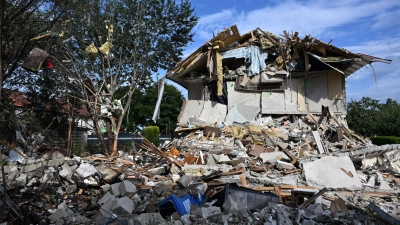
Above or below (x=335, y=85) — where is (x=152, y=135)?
below

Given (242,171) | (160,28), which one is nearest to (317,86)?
(242,171)

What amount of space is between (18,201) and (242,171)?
5.21 m

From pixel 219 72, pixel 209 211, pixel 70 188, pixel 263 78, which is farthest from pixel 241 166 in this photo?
pixel 263 78

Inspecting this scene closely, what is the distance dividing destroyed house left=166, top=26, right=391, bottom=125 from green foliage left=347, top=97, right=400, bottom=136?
38.3ft

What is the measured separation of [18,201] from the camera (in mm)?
6898

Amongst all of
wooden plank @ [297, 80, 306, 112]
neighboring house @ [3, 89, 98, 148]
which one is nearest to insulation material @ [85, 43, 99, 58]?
neighboring house @ [3, 89, 98, 148]

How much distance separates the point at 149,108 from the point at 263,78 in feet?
63.2

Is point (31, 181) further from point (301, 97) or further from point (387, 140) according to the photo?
point (387, 140)

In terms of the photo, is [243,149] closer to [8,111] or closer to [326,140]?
[326,140]

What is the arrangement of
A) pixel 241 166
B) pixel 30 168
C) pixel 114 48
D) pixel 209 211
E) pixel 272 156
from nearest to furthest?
1. pixel 209 211
2. pixel 30 168
3. pixel 241 166
4. pixel 272 156
5. pixel 114 48

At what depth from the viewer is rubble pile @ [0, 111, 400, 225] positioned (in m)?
5.66

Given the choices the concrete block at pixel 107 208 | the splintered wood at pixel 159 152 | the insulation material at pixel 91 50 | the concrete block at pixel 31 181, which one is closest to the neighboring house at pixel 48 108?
the insulation material at pixel 91 50

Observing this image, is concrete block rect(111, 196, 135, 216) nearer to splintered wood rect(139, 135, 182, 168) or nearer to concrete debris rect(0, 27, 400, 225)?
concrete debris rect(0, 27, 400, 225)

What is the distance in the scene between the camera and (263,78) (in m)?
14.6
